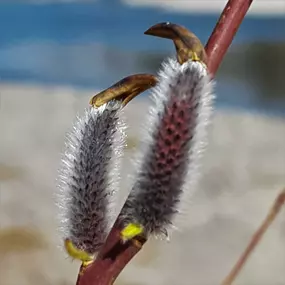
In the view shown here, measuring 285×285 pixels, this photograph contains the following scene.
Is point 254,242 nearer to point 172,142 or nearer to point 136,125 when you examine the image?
point 172,142

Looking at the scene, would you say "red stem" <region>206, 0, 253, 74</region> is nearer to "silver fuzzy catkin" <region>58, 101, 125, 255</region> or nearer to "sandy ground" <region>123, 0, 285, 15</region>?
"silver fuzzy catkin" <region>58, 101, 125, 255</region>

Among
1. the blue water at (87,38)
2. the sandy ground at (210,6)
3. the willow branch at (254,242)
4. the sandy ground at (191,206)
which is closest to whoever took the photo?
the willow branch at (254,242)

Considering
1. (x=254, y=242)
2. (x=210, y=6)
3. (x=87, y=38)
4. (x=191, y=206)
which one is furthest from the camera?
(x=87, y=38)

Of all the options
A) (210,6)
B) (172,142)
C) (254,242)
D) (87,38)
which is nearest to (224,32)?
(172,142)

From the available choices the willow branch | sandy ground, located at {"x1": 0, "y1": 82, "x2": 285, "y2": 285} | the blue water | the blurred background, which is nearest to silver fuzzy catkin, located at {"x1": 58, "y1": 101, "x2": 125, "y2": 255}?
the willow branch

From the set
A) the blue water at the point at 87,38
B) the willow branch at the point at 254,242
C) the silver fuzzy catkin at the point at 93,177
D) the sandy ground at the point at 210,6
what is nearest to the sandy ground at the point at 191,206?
the blue water at the point at 87,38

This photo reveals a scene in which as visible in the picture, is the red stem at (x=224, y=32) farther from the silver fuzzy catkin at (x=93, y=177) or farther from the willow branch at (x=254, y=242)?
the willow branch at (x=254, y=242)
